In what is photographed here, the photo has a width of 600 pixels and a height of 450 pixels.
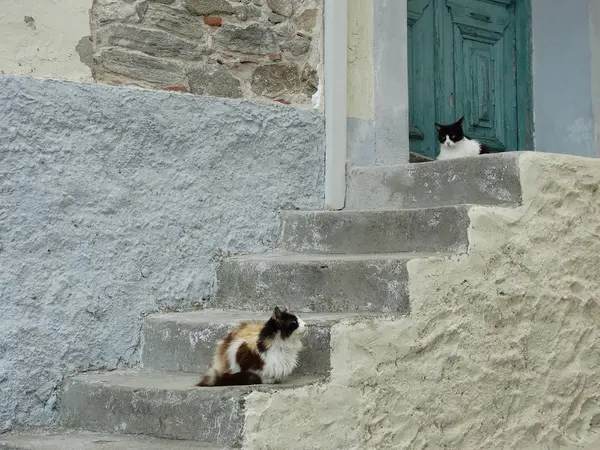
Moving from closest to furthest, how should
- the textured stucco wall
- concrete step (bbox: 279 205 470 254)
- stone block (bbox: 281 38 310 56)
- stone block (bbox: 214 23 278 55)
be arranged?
the textured stucco wall, concrete step (bbox: 279 205 470 254), stone block (bbox: 214 23 278 55), stone block (bbox: 281 38 310 56)

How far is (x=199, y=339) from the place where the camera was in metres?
4.73

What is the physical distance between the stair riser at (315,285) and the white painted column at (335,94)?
0.86 metres

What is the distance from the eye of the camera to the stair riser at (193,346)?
14.4 feet

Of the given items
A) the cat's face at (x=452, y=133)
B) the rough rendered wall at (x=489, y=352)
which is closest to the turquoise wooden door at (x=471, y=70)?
the cat's face at (x=452, y=133)

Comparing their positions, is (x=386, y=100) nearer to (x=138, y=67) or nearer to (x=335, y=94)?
(x=335, y=94)

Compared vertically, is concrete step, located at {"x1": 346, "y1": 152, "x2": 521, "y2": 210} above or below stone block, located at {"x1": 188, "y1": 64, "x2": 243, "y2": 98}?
below

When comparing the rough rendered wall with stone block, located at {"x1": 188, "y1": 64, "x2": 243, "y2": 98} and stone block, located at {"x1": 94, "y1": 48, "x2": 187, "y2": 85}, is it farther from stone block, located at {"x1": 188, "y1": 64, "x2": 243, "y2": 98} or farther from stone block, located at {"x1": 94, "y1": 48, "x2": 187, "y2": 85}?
stone block, located at {"x1": 94, "y1": 48, "x2": 187, "y2": 85}

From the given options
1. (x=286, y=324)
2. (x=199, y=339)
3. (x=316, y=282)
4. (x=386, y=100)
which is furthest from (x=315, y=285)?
(x=386, y=100)

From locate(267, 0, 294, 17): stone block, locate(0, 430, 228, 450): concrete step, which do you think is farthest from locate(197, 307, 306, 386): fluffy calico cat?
locate(267, 0, 294, 17): stone block

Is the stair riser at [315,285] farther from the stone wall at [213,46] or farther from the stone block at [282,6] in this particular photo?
the stone block at [282,6]

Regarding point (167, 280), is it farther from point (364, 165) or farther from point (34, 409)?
point (364, 165)

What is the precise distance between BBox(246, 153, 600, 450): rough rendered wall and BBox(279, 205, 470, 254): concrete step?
0.41 feet

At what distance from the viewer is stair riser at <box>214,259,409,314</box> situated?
15.5 feet

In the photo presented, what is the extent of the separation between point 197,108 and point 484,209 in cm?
165
